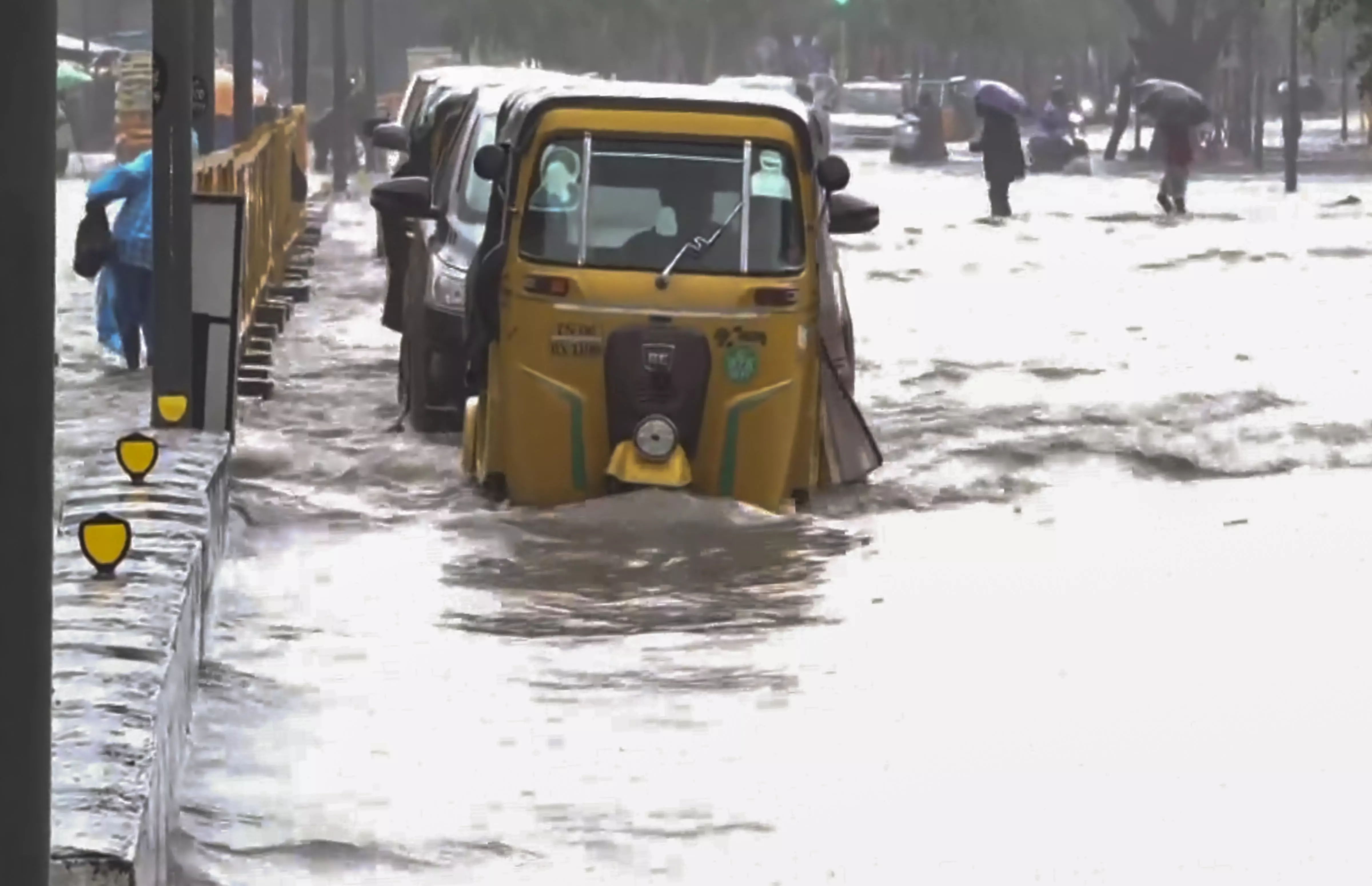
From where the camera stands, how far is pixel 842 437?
13.5 meters

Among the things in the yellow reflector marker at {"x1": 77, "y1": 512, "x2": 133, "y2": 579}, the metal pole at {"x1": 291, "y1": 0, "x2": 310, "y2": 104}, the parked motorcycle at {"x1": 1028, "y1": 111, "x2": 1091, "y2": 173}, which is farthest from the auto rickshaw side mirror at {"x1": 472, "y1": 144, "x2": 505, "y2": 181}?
the parked motorcycle at {"x1": 1028, "y1": 111, "x2": 1091, "y2": 173}

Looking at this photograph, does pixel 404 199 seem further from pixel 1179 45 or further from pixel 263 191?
pixel 1179 45

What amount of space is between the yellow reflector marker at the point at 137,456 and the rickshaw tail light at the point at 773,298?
12.4 ft

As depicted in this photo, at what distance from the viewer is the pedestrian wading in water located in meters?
38.1

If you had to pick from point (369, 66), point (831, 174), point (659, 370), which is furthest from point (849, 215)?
point (369, 66)

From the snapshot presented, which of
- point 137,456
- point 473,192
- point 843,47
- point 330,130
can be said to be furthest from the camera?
point 843,47

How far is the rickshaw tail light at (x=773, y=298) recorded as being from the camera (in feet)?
40.1

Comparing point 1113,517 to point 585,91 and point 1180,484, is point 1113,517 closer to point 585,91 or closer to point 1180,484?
point 1180,484

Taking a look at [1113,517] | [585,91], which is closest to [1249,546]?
[1113,517]

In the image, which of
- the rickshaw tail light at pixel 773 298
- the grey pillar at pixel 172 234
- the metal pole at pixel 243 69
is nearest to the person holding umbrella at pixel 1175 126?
the metal pole at pixel 243 69

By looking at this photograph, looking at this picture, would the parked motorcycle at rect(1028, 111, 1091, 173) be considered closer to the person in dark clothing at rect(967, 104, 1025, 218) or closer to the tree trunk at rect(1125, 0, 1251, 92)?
the tree trunk at rect(1125, 0, 1251, 92)

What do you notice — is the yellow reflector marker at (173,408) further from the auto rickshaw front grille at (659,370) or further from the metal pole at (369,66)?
the metal pole at (369,66)

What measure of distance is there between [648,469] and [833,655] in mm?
2170

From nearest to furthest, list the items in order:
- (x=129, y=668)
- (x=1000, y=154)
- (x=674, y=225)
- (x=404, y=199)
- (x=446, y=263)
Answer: (x=129, y=668), (x=674, y=225), (x=446, y=263), (x=404, y=199), (x=1000, y=154)
